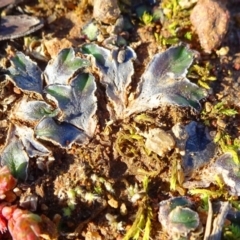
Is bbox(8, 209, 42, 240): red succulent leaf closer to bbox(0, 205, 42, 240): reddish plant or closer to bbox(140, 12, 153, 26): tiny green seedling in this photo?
bbox(0, 205, 42, 240): reddish plant

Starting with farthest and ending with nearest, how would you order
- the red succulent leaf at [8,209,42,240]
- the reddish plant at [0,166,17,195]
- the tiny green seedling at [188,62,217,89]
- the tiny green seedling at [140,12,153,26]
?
the tiny green seedling at [140,12,153,26]
the tiny green seedling at [188,62,217,89]
the reddish plant at [0,166,17,195]
the red succulent leaf at [8,209,42,240]

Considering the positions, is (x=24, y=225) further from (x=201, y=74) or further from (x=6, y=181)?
(x=201, y=74)

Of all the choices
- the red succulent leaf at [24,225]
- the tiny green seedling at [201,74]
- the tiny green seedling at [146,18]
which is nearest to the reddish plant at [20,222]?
the red succulent leaf at [24,225]

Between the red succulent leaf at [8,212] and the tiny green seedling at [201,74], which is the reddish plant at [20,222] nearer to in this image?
the red succulent leaf at [8,212]

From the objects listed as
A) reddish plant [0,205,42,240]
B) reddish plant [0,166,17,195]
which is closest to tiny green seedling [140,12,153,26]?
reddish plant [0,166,17,195]

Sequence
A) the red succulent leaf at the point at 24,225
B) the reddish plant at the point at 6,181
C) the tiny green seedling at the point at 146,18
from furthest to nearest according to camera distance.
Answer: the tiny green seedling at the point at 146,18 → the reddish plant at the point at 6,181 → the red succulent leaf at the point at 24,225

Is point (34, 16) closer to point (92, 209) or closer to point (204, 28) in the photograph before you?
point (204, 28)

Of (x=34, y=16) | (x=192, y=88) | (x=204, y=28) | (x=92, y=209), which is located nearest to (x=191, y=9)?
(x=204, y=28)

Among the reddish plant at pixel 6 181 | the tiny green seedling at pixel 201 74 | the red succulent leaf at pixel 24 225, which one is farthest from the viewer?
the tiny green seedling at pixel 201 74

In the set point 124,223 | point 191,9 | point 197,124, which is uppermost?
point 191,9

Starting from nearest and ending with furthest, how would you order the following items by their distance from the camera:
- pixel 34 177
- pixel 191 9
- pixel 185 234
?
pixel 185 234
pixel 34 177
pixel 191 9

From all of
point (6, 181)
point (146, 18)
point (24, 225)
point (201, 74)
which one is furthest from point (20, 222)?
point (146, 18)
